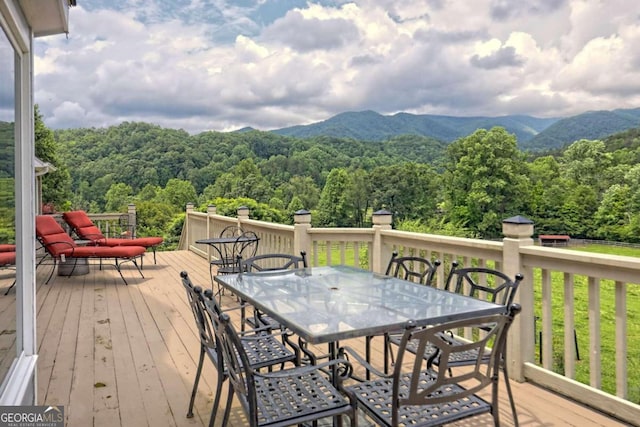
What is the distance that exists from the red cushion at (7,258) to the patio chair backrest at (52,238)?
217 inches

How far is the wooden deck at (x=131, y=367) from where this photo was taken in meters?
2.61

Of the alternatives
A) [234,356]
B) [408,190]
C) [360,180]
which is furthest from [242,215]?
[408,190]

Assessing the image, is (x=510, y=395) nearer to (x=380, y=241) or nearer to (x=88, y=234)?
(x=380, y=241)

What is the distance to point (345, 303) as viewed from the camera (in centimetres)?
231

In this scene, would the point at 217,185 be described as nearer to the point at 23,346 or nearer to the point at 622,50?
the point at 23,346

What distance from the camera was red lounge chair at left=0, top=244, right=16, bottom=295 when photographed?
75.2 inches

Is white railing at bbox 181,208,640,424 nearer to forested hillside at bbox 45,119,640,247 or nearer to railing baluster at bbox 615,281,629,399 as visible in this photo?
railing baluster at bbox 615,281,629,399

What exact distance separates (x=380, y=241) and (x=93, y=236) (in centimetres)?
682

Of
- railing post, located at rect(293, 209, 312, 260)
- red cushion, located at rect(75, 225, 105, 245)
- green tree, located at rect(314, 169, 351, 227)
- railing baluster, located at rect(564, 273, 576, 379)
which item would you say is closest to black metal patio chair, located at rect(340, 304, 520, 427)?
railing baluster, located at rect(564, 273, 576, 379)

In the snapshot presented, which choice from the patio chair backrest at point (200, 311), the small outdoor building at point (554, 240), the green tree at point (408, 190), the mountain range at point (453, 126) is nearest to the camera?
the patio chair backrest at point (200, 311)

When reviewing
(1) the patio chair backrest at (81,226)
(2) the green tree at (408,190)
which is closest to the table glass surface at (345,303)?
(1) the patio chair backrest at (81,226)

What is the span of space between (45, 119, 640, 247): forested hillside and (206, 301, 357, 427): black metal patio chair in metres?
24.8

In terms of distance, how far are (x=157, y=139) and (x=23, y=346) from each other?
37.3 metres

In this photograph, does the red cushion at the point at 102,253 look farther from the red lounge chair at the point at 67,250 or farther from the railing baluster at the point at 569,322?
the railing baluster at the point at 569,322
